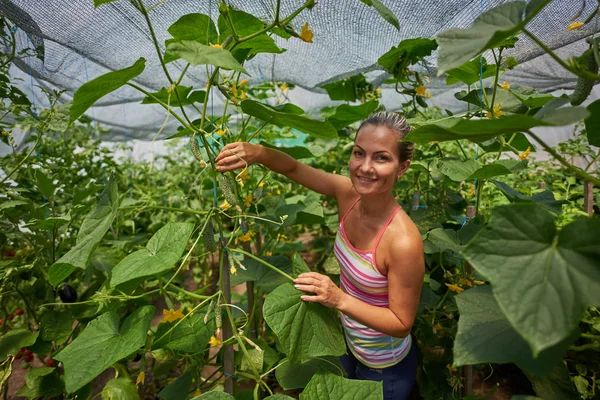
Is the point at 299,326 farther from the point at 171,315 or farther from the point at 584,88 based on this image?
the point at 584,88

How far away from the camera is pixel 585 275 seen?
42 centimetres

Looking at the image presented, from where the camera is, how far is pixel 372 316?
0.91 m

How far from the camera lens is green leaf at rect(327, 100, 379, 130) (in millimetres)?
1465

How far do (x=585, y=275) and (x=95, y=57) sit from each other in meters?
1.89

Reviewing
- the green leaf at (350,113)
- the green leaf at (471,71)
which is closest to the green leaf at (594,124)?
the green leaf at (471,71)

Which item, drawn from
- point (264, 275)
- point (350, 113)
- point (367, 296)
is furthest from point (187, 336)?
point (350, 113)

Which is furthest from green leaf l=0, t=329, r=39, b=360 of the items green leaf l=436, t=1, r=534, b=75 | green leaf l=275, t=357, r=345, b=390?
green leaf l=436, t=1, r=534, b=75

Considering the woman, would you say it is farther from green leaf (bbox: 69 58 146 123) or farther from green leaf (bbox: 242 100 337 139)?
green leaf (bbox: 69 58 146 123)

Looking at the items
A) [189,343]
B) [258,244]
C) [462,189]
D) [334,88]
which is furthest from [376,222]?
[462,189]

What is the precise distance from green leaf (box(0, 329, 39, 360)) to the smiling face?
111 cm

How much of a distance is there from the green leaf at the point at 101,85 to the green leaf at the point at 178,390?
2.59 ft

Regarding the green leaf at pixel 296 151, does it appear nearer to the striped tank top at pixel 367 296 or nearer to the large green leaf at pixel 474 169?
the striped tank top at pixel 367 296

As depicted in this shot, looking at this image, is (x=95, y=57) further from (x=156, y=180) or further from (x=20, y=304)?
(x=156, y=180)

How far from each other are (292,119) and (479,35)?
1.57 feet
